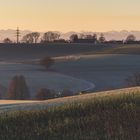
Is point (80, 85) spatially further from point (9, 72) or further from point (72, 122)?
point (72, 122)

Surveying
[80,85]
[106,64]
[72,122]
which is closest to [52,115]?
[72,122]

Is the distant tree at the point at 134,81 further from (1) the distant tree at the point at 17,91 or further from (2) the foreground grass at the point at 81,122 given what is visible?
(2) the foreground grass at the point at 81,122

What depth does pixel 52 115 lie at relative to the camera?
514 inches

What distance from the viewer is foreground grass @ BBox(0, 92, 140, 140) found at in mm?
10852

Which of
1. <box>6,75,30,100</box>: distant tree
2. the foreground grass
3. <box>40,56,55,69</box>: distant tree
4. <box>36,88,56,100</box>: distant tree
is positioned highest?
the foreground grass

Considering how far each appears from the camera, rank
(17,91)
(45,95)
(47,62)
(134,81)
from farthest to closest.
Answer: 1. (47,62)
2. (134,81)
3. (17,91)
4. (45,95)

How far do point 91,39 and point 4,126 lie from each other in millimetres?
144260

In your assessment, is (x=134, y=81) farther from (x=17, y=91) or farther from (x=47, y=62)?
(x=47, y=62)

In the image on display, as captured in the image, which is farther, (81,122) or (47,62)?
(47,62)

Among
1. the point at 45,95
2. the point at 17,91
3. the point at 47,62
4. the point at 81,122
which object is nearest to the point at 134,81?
the point at 17,91

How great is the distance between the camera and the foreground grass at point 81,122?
10.9m

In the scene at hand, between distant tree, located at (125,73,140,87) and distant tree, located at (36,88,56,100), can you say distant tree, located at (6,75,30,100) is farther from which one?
distant tree, located at (125,73,140,87)

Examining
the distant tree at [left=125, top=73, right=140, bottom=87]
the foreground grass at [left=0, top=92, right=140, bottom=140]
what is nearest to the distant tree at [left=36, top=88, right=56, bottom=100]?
the distant tree at [left=125, top=73, right=140, bottom=87]

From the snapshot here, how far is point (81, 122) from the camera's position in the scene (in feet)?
39.4
